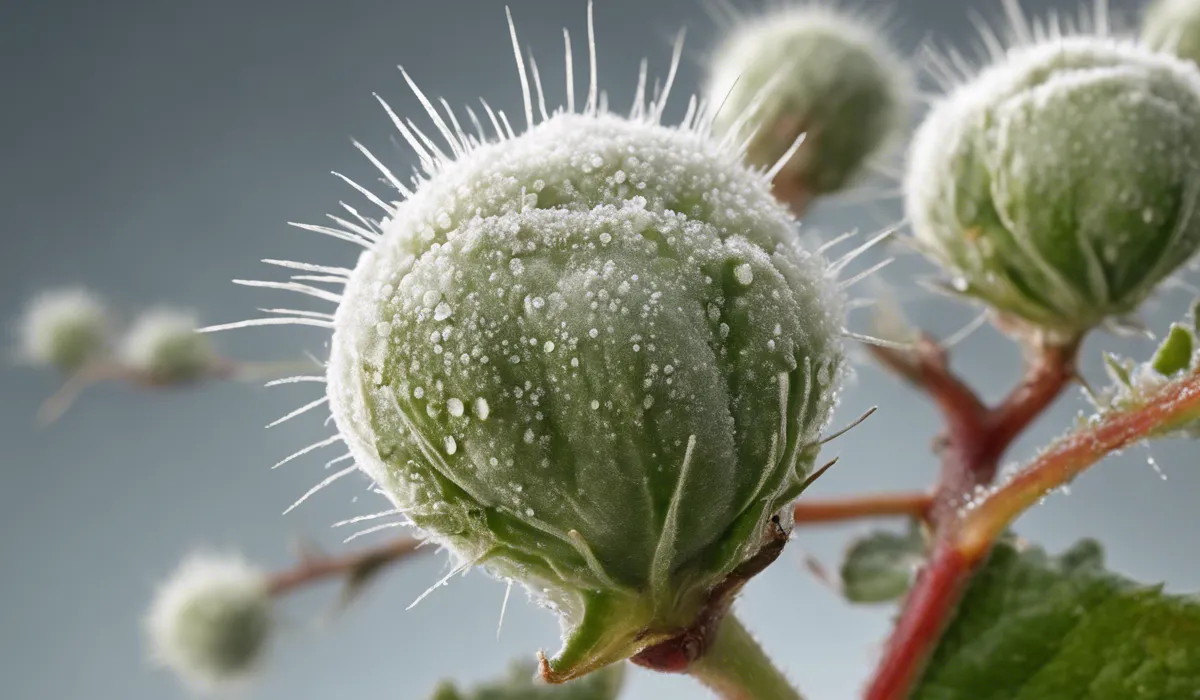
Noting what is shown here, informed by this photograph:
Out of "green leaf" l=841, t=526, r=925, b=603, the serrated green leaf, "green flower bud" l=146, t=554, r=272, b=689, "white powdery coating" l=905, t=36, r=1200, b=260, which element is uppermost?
"green flower bud" l=146, t=554, r=272, b=689

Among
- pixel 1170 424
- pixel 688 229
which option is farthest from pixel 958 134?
pixel 688 229

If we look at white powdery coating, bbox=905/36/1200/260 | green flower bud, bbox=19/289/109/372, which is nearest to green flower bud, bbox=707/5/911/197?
white powdery coating, bbox=905/36/1200/260

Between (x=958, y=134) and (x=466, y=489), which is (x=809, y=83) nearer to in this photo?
(x=958, y=134)

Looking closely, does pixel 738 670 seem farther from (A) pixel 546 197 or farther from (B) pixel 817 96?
(B) pixel 817 96

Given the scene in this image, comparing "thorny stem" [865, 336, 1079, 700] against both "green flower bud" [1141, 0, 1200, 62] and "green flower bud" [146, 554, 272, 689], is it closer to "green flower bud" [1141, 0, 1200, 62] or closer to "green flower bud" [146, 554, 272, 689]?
"green flower bud" [1141, 0, 1200, 62]

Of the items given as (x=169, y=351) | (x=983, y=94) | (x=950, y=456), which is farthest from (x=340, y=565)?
(x=983, y=94)

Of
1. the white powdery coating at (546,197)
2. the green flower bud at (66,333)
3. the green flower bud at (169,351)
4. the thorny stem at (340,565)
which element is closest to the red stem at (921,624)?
the white powdery coating at (546,197)
